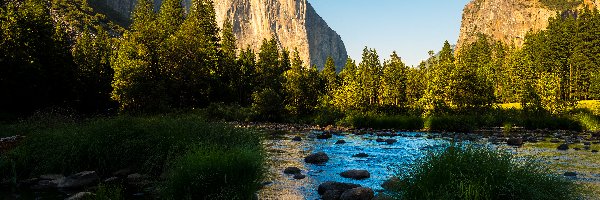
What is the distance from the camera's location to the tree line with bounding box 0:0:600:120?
44688 millimetres

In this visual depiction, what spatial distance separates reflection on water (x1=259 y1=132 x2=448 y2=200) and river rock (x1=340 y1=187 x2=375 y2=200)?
1.23 metres

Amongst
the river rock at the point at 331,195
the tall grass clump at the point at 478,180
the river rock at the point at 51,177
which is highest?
the tall grass clump at the point at 478,180

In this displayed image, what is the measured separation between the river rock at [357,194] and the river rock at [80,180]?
28.4ft

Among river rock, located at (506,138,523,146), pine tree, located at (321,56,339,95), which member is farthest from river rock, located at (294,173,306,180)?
pine tree, located at (321,56,339,95)

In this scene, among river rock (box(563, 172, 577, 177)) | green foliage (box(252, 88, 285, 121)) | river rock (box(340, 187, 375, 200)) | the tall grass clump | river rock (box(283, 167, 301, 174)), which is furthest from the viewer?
green foliage (box(252, 88, 285, 121))

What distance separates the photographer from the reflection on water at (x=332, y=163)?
13383mm

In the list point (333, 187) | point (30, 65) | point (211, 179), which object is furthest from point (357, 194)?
point (30, 65)

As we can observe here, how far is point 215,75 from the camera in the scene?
63.0 metres

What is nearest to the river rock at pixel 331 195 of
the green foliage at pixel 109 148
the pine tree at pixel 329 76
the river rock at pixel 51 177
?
the green foliage at pixel 109 148

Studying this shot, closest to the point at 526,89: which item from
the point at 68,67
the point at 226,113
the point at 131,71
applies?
the point at 226,113

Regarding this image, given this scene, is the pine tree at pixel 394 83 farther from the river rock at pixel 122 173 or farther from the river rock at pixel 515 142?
the river rock at pixel 122 173

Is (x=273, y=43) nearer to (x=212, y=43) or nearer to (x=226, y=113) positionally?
(x=212, y=43)

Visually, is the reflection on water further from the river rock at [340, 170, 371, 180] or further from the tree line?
the tree line

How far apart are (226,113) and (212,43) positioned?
62.4 feet
